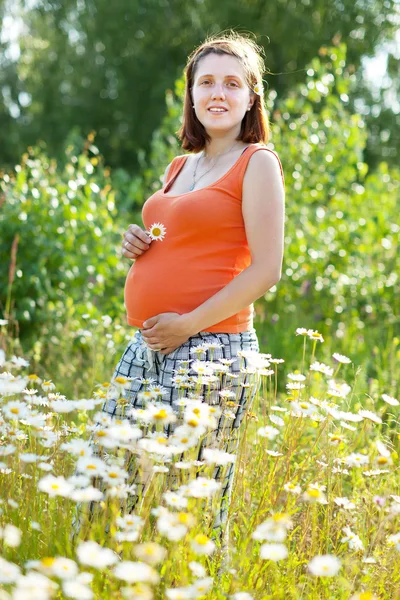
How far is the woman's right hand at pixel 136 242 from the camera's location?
7.45 feet

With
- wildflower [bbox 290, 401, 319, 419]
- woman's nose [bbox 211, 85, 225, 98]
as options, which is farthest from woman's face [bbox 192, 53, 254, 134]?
wildflower [bbox 290, 401, 319, 419]

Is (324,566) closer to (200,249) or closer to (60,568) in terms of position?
(60,568)

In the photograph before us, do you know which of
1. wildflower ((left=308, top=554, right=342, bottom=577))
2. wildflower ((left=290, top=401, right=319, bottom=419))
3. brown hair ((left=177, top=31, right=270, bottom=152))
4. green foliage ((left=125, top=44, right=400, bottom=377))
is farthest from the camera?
green foliage ((left=125, top=44, right=400, bottom=377))

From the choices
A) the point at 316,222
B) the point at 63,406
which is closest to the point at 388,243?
the point at 316,222

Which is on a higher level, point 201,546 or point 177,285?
point 177,285

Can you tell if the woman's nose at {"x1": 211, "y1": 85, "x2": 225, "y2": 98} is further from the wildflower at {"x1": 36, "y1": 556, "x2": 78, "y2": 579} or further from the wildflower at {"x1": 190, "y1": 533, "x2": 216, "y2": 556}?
the wildflower at {"x1": 36, "y1": 556, "x2": 78, "y2": 579}

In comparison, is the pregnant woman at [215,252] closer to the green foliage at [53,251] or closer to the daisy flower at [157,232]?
the daisy flower at [157,232]

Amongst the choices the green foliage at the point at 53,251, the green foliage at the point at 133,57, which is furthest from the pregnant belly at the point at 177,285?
the green foliage at the point at 133,57

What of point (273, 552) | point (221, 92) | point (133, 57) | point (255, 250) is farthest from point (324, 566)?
point (133, 57)

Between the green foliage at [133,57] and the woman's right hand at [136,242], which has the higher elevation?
the green foliage at [133,57]

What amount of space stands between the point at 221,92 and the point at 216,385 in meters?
0.88

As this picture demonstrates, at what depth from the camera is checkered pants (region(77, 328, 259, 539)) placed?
2.13 metres

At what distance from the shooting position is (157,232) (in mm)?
2242

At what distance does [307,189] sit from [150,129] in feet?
44.4
